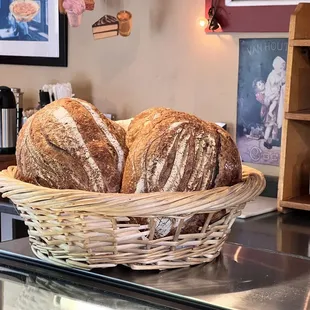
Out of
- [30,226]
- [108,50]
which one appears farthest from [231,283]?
[108,50]

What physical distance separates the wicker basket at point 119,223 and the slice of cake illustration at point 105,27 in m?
1.32

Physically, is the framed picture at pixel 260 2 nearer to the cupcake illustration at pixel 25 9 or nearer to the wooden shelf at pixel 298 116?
the wooden shelf at pixel 298 116

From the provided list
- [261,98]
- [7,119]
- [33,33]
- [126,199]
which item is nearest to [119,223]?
[126,199]

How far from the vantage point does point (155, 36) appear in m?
2.18

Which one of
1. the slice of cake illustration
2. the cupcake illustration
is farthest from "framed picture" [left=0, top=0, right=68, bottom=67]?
the slice of cake illustration

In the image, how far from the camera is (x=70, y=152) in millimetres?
948

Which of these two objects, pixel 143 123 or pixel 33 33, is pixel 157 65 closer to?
pixel 33 33

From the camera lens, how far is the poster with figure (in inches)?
75.6

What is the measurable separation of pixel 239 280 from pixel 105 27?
4.80 ft

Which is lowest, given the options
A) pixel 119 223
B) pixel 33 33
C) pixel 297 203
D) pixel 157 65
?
pixel 297 203

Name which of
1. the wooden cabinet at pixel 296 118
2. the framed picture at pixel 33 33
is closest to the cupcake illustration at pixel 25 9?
the framed picture at pixel 33 33

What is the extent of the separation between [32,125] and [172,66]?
1.22 m

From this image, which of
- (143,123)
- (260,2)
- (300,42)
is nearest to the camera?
(143,123)

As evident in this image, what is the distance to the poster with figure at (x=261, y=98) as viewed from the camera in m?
1.92
